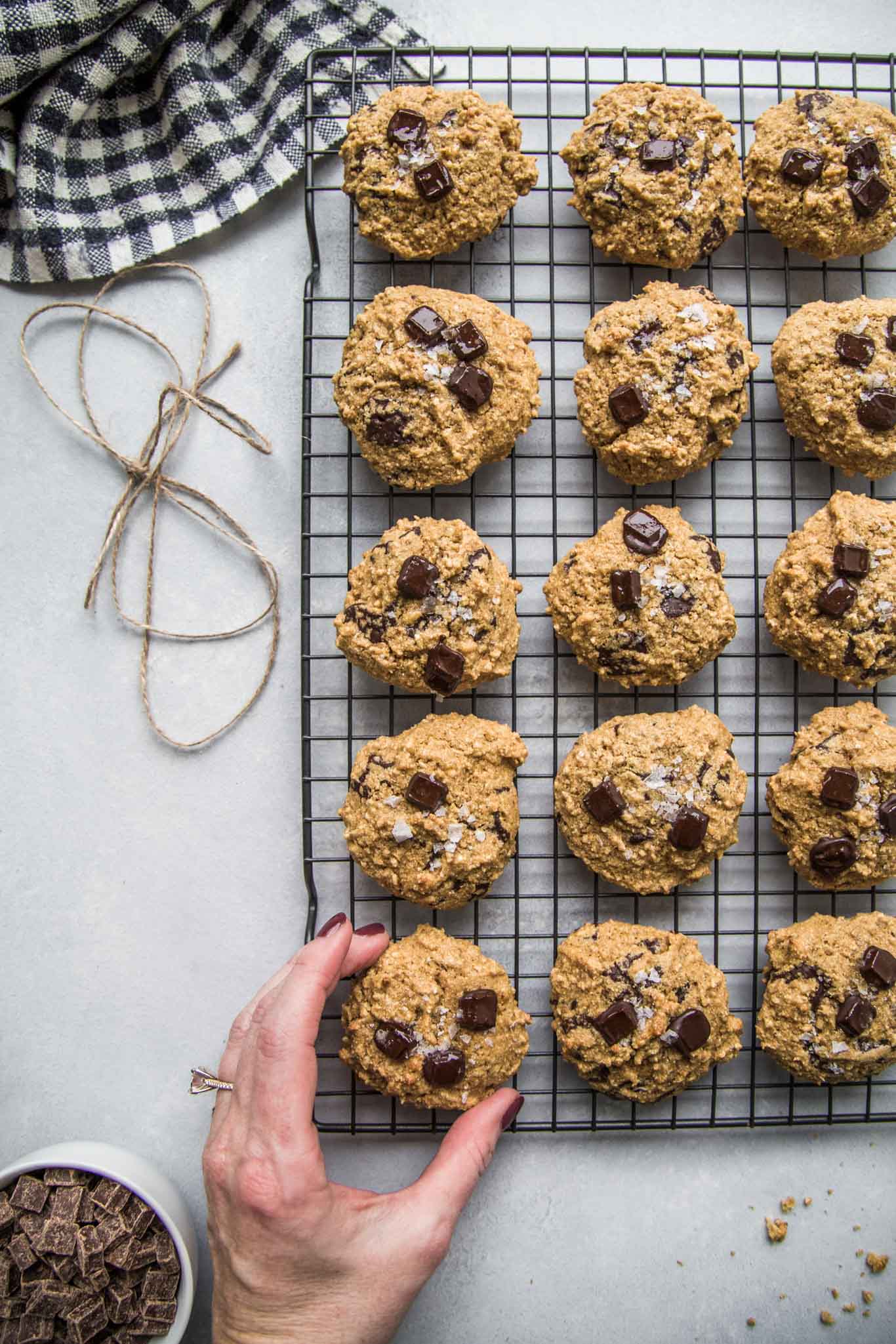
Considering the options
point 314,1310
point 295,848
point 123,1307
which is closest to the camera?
point 314,1310

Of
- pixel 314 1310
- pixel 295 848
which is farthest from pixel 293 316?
pixel 314 1310

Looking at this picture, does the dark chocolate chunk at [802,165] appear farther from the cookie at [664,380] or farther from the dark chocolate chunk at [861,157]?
the cookie at [664,380]

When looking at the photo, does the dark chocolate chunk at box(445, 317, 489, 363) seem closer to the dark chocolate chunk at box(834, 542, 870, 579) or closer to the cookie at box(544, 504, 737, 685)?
the cookie at box(544, 504, 737, 685)

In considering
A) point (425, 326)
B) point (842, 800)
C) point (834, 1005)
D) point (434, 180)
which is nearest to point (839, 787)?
point (842, 800)

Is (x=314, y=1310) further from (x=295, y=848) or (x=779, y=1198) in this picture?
(x=779, y=1198)

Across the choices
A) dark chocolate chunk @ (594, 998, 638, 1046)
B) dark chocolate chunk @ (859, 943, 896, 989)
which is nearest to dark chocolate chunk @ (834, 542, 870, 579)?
dark chocolate chunk @ (859, 943, 896, 989)

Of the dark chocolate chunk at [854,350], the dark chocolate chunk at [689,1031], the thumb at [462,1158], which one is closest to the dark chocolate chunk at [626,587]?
the dark chocolate chunk at [854,350]
